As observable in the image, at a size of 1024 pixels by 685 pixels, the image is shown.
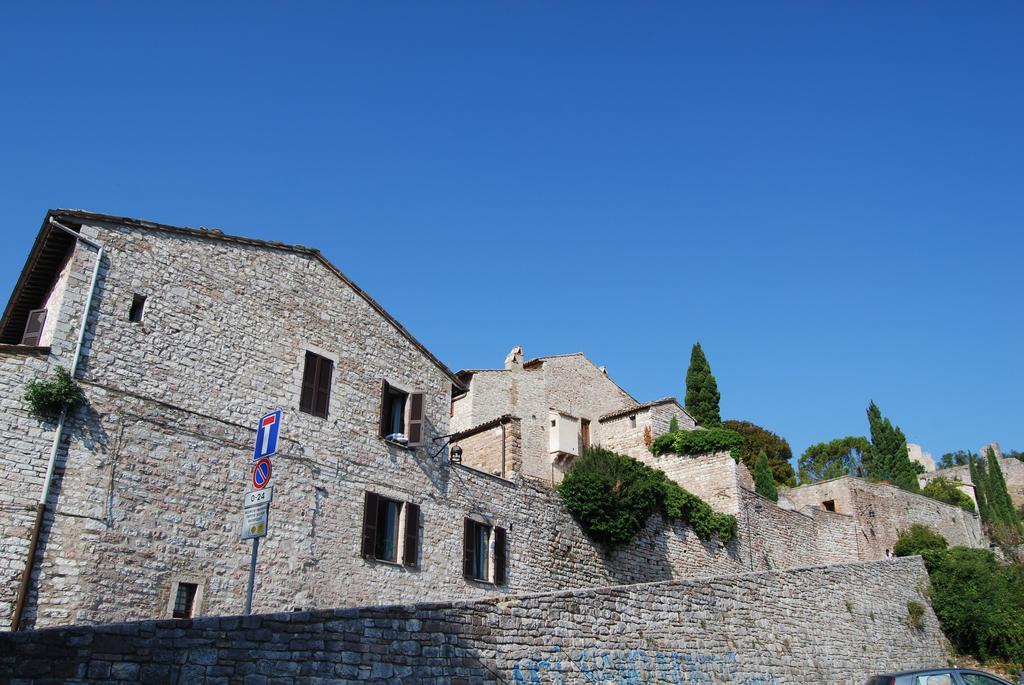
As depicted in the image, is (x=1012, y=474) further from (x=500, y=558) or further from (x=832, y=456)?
(x=500, y=558)

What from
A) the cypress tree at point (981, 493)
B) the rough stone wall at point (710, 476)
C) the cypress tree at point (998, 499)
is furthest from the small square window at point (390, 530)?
the cypress tree at point (981, 493)

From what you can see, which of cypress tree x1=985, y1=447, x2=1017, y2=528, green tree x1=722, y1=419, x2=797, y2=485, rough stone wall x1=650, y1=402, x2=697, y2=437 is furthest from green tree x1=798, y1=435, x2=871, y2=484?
rough stone wall x1=650, y1=402, x2=697, y2=437

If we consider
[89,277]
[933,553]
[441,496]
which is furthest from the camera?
[933,553]

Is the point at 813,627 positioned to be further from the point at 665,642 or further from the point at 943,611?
the point at 943,611

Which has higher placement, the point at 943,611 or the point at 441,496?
the point at 441,496

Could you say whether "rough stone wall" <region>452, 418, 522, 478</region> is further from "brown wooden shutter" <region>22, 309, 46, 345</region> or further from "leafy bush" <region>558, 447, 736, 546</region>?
"brown wooden shutter" <region>22, 309, 46, 345</region>

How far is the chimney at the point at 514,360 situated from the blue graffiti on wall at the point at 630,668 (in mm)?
19828

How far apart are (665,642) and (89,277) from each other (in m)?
13.0

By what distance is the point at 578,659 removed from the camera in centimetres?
1428

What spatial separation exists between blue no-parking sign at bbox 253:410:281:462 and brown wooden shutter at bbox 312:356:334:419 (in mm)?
4813

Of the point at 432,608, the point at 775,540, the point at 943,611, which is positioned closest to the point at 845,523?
the point at 775,540

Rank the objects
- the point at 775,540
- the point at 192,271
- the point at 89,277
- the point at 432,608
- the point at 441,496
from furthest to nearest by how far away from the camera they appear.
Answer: the point at 775,540 < the point at 441,496 < the point at 192,271 < the point at 89,277 < the point at 432,608

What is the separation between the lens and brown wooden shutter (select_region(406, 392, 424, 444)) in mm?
Answer: 20328

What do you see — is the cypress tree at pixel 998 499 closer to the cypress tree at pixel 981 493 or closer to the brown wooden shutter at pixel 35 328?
the cypress tree at pixel 981 493
